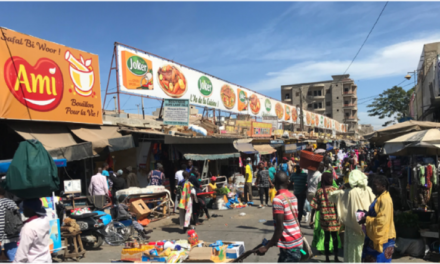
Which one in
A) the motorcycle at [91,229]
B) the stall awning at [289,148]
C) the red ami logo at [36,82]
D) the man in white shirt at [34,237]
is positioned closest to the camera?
the man in white shirt at [34,237]

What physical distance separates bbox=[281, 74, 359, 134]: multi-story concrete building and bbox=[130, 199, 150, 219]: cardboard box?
70112mm

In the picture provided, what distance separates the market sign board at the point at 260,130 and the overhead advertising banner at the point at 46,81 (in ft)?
35.3

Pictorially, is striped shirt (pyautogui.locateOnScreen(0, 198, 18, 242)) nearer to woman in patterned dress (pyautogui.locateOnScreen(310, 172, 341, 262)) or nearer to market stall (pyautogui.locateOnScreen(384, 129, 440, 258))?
woman in patterned dress (pyautogui.locateOnScreen(310, 172, 341, 262))

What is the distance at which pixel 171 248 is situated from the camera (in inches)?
234

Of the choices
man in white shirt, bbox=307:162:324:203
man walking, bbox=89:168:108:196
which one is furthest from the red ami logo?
man in white shirt, bbox=307:162:324:203

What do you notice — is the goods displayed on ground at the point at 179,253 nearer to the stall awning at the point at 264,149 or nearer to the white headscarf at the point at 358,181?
the white headscarf at the point at 358,181

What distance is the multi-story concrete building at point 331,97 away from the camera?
7581 cm

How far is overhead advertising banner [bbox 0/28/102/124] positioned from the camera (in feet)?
27.5

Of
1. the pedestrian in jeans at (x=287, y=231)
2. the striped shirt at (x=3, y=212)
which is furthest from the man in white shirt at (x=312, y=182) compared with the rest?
the striped shirt at (x=3, y=212)

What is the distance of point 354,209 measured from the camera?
16.1 ft

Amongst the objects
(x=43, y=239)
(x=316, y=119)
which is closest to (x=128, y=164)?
(x=43, y=239)

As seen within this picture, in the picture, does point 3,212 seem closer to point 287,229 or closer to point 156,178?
point 287,229

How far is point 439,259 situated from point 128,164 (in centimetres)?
981

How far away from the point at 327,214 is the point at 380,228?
186cm
